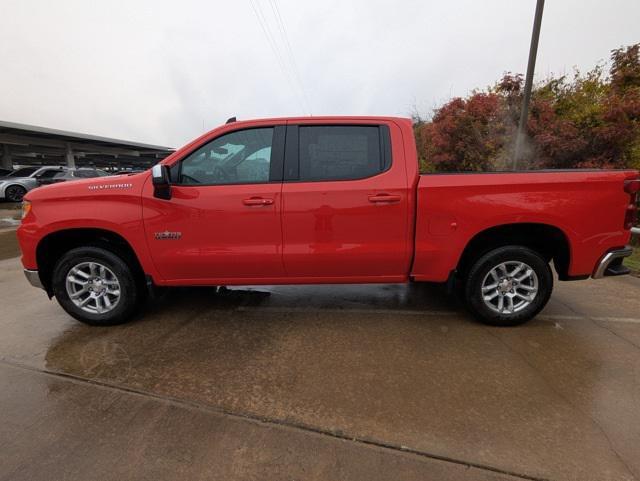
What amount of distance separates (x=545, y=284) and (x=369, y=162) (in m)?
1.97

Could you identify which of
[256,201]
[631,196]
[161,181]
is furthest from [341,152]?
[631,196]

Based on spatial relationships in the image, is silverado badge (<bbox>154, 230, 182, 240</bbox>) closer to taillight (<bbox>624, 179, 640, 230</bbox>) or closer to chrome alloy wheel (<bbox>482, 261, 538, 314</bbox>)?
chrome alloy wheel (<bbox>482, 261, 538, 314</bbox>)

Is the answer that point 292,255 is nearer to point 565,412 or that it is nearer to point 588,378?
point 565,412

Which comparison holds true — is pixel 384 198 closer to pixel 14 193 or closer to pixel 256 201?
pixel 256 201

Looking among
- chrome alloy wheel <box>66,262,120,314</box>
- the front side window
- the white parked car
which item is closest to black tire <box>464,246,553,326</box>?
Answer: the front side window

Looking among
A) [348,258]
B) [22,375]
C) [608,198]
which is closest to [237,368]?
[348,258]

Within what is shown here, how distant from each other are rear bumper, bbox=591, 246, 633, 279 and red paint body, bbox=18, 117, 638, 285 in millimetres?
55

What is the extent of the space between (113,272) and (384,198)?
2612 millimetres

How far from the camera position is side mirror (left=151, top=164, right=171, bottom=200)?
2.93 m

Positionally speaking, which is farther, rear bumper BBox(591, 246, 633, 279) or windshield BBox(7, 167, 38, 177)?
windshield BBox(7, 167, 38, 177)

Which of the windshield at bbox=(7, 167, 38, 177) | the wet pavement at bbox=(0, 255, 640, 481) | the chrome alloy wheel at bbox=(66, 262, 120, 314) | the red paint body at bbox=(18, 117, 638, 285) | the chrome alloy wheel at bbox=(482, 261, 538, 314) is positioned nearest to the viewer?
the wet pavement at bbox=(0, 255, 640, 481)

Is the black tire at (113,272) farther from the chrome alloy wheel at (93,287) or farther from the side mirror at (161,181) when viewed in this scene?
the side mirror at (161,181)

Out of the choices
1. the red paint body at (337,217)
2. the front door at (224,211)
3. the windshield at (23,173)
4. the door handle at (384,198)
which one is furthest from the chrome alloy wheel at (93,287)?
the windshield at (23,173)

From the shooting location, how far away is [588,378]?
2.55 metres
